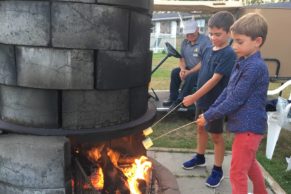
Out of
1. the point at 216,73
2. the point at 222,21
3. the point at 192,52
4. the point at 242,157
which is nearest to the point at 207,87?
the point at 216,73

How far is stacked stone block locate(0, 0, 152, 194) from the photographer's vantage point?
2.50 m

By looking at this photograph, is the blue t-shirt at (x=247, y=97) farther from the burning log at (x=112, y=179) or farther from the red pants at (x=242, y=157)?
the burning log at (x=112, y=179)

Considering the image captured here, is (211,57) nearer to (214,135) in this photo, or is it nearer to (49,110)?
(214,135)

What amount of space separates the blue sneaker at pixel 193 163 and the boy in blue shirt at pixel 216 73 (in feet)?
1.45

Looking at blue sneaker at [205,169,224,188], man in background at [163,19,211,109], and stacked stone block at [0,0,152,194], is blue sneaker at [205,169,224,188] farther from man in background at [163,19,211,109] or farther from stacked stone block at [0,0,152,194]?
man in background at [163,19,211,109]

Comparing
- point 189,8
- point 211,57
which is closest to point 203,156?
point 211,57

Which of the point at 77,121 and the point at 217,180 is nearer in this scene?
the point at 77,121

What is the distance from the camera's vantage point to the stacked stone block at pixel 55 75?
2.50 metres

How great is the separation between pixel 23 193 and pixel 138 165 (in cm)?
122

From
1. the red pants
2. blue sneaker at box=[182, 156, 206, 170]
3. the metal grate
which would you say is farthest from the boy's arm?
the metal grate

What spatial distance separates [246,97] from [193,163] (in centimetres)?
179

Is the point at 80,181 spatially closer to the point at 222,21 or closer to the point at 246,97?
the point at 246,97

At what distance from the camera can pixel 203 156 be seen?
4688mm

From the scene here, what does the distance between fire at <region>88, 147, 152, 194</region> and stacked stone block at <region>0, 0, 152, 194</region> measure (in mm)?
491
